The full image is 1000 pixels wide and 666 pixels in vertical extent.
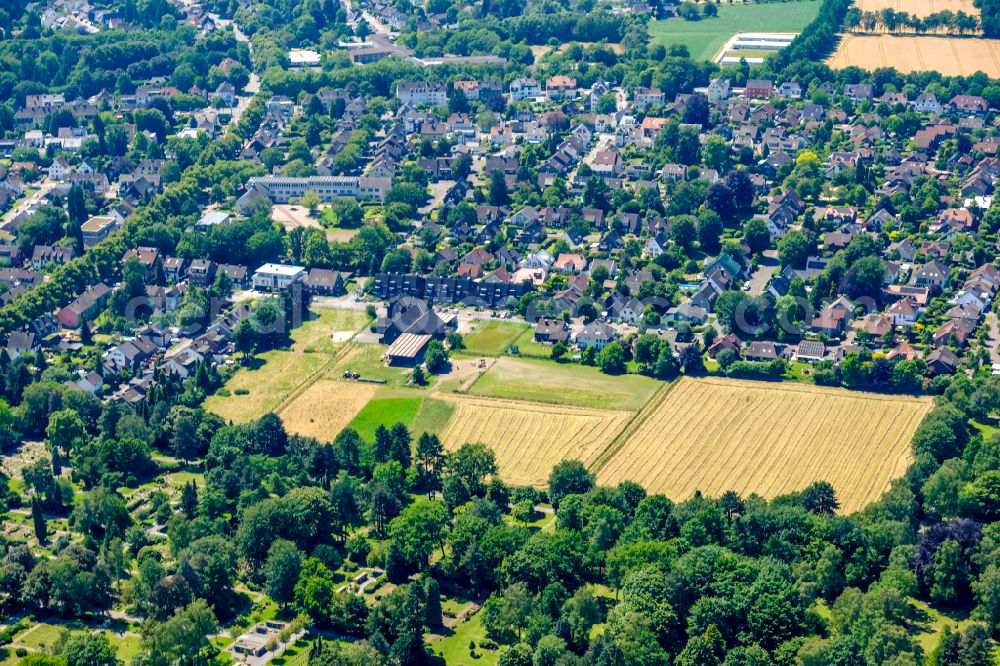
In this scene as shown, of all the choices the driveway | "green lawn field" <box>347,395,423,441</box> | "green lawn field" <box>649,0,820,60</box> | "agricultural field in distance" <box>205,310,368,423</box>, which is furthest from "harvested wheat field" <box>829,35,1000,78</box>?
"green lawn field" <box>347,395,423,441</box>

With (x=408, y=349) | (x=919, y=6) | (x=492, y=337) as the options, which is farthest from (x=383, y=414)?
(x=919, y=6)

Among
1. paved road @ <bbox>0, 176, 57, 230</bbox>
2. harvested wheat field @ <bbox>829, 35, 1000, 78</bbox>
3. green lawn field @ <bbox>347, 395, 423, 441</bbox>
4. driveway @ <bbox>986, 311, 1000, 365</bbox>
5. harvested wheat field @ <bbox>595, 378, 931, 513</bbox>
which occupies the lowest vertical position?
harvested wheat field @ <bbox>595, 378, 931, 513</bbox>

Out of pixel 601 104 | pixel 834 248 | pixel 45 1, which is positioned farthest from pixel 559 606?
pixel 45 1

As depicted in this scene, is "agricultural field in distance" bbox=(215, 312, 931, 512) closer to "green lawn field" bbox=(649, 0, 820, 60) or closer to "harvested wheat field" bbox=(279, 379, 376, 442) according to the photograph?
"harvested wheat field" bbox=(279, 379, 376, 442)

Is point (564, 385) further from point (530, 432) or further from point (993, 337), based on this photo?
point (993, 337)

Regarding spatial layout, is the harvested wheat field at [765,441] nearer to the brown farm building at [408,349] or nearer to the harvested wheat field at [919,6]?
the brown farm building at [408,349]
